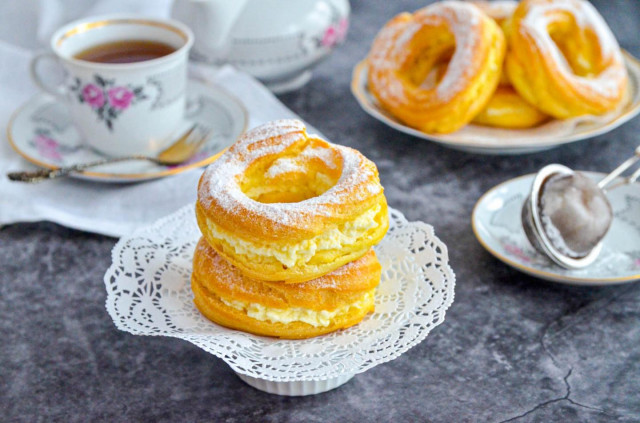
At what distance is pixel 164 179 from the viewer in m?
1.25

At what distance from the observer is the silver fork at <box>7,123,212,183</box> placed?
1.18 meters

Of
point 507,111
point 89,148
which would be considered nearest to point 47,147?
point 89,148

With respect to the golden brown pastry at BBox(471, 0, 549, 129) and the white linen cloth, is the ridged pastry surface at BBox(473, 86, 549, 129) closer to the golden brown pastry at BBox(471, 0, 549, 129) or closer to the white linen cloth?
the golden brown pastry at BBox(471, 0, 549, 129)

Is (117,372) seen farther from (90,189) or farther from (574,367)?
(574,367)

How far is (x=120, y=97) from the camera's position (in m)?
1.25

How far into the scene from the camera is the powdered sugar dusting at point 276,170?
786mm

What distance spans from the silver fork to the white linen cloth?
0.13 feet

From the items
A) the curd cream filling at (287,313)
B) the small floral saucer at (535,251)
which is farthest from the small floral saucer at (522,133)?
the curd cream filling at (287,313)

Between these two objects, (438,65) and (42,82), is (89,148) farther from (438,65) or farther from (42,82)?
(438,65)

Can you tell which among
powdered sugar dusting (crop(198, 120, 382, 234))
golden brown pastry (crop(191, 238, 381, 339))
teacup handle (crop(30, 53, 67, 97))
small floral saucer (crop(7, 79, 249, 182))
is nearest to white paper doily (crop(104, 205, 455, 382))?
golden brown pastry (crop(191, 238, 381, 339))

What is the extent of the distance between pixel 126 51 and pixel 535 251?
0.86m

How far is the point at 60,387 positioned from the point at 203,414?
0.19m

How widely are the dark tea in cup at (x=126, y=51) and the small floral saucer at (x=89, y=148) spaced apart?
0.52 feet

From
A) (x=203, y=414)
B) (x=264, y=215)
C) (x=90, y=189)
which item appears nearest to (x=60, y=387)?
(x=203, y=414)
